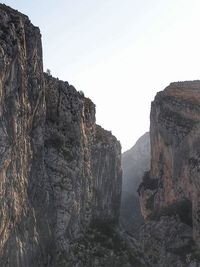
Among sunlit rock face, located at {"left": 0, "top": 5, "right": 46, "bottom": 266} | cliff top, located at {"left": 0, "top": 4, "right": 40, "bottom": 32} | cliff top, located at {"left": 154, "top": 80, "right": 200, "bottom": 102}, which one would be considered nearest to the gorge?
sunlit rock face, located at {"left": 0, "top": 5, "right": 46, "bottom": 266}

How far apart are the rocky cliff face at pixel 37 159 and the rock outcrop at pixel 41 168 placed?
0.10m

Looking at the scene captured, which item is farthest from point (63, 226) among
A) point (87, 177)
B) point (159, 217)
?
point (159, 217)

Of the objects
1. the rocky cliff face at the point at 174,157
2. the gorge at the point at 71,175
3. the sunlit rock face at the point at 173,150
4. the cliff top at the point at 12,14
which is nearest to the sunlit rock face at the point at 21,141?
the cliff top at the point at 12,14

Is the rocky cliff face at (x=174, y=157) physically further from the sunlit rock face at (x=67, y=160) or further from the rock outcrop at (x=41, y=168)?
the sunlit rock face at (x=67, y=160)

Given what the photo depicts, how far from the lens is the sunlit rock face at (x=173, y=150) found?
4715 inches

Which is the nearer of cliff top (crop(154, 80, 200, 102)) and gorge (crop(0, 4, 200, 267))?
gorge (crop(0, 4, 200, 267))

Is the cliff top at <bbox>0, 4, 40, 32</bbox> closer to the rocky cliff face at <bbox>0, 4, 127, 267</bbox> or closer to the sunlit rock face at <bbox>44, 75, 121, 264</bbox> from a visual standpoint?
the rocky cliff face at <bbox>0, 4, 127, 267</bbox>

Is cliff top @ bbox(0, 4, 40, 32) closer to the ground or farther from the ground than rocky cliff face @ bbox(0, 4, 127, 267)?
farther from the ground

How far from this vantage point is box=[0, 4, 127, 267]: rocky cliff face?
58562mm

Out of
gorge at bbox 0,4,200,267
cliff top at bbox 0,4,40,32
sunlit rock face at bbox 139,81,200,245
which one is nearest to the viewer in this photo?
gorge at bbox 0,4,200,267

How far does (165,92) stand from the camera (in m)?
144

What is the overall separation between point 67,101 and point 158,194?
199 ft

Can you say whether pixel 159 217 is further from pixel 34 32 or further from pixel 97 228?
pixel 34 32

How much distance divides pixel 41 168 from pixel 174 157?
62.1 metres
